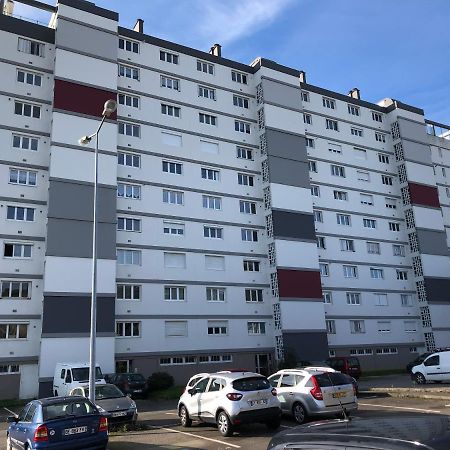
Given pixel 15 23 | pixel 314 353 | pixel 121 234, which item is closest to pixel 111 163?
pixel 121 234

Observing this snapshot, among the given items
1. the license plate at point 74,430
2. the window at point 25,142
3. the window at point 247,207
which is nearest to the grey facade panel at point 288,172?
the window at point 247,207

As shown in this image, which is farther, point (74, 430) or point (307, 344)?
point (307, 344)

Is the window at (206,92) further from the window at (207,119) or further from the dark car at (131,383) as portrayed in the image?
the dark car at (131,383)

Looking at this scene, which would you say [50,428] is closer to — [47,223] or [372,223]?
[47,223]

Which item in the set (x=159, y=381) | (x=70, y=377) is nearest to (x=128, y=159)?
(x=159, y=381)

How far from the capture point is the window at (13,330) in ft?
94.7

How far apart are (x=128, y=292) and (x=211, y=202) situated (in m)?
10.0

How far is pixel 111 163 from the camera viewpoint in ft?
109

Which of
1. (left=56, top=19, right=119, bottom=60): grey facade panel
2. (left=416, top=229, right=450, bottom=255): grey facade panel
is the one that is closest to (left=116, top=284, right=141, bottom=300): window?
(left=56, top=19, right=119, bottom=60): grey facade panel

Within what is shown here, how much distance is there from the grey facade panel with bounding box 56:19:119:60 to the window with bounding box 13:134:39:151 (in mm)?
6985

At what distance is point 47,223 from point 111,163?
6082mm

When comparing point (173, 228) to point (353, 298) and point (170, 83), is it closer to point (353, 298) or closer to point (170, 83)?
point (170, 83)

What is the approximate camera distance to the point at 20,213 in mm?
31297

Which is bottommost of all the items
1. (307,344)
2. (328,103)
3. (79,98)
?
(307,344)
